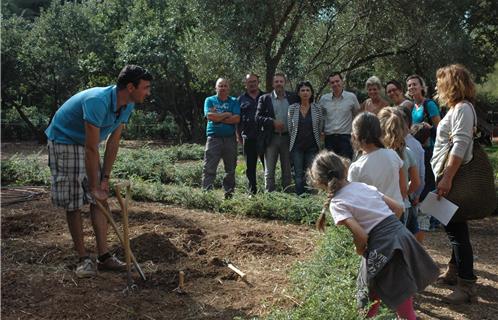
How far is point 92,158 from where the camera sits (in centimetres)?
398

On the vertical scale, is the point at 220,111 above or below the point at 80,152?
above

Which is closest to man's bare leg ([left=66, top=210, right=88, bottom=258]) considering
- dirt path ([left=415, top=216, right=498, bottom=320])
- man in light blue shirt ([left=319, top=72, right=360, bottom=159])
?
dirt path ([left=415, top=216, right=498, bottom=320])

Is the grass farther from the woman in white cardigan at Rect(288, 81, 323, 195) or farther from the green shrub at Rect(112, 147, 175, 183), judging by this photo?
the woman in white cardigan at Rect(288, 81, 323, 195)

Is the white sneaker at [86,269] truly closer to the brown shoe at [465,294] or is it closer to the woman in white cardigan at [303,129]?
the brown shoe at [465,294]

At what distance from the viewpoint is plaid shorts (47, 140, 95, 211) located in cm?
412

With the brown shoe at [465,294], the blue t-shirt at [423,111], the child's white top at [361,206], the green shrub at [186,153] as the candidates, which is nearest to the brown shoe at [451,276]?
the brown shoe at [465,294]

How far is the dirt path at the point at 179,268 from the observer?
3.59 meters

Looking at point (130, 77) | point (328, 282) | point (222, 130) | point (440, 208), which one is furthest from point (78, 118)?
point (222, 130)

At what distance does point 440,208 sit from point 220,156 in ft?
13.2

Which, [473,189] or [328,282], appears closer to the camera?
[328,282]

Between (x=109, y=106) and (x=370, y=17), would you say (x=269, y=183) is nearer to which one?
(x=109, y=106)

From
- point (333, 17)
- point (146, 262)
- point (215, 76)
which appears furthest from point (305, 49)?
point (146, 262)

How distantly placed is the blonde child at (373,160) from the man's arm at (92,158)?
1847 mm

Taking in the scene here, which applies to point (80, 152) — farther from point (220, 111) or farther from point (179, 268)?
point (220, 111)
